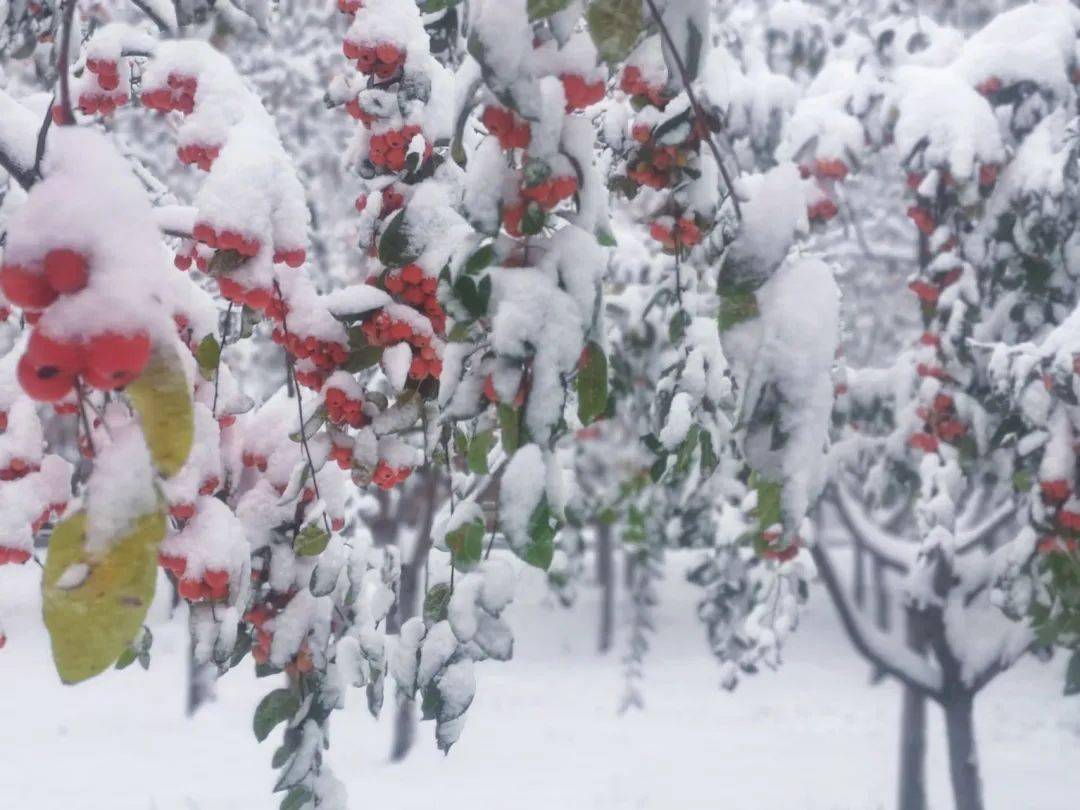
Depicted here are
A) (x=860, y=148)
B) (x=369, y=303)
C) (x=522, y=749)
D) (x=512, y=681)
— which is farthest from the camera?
(x=512, y=681)

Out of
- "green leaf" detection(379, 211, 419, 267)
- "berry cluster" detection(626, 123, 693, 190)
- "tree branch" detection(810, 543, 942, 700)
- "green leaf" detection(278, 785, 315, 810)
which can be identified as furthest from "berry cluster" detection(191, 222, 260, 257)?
"tree branch" detection(810, 543, 942, 700)

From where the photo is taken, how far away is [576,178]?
0.89 metres

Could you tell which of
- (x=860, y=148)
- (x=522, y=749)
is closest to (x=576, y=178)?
(x=860, y=148)

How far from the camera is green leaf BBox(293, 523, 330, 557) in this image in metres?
1.50

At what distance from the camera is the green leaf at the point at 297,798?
1742 mm

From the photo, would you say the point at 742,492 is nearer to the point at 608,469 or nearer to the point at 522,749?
the point at 522,749

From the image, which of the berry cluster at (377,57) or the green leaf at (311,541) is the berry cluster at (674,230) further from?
the green leaf at (311,541)

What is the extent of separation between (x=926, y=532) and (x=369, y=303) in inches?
135

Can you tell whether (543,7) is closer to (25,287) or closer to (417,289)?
(25,287)

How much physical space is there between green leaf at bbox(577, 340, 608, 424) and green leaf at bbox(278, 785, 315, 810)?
3.82 ft

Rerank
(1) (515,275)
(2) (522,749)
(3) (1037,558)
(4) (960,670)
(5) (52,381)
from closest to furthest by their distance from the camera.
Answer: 1. (5) (52,381)
2. (1) (515,275)
3. (3) (1037,558)
4. (4) (960,670)
5. (2) (522,749)

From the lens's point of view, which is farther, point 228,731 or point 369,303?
point 228,731

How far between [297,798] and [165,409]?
1414 millimetres

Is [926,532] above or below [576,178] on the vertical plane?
below
